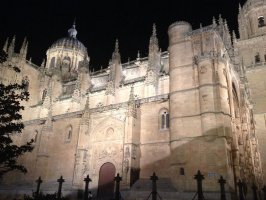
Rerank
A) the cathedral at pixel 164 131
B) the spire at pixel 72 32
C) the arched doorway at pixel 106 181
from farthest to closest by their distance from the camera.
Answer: the spire at pixel 72 32 → the arched doorway at pixel 106 181 → the cathedral at pixel 164 131

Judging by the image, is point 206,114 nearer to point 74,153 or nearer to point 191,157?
point 191,157

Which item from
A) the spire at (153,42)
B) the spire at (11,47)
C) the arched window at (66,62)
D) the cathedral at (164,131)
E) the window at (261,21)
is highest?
the window at (261,21)

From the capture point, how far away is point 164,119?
25.9 metres

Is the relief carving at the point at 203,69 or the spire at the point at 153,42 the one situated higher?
the spire at the point at 153,42

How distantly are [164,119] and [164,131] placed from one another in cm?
123

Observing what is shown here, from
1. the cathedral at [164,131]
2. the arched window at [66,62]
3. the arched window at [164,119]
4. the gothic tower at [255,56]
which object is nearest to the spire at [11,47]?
the arched window at [66,62]

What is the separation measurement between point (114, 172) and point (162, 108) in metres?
7.58

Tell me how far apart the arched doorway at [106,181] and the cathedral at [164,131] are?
9cm

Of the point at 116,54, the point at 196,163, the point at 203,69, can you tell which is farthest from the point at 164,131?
the point at 116,54

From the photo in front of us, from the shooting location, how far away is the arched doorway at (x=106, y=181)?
2514 centimetres

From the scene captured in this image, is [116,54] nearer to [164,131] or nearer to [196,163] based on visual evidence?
[164,131]

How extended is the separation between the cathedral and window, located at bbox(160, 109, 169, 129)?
3.7 inches

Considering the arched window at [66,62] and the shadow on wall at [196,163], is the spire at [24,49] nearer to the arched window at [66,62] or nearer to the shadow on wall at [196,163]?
the arched window at [66,62]

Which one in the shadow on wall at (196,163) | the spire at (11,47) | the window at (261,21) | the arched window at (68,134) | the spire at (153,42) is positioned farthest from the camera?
the window at (261,21)
